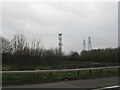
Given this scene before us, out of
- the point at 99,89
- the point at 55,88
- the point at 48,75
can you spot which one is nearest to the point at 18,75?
the point at 48,75

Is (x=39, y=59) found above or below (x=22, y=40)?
below

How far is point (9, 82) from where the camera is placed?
37.0ft

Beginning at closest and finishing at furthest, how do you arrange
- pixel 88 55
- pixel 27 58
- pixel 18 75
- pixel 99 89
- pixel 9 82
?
1. pixel 99 89
2. pixel 9 82
3. pixel 18 75
4. pixel 27 58
5. pixel 88 55

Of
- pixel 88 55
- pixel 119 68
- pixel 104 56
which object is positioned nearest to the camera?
pixel 119 68

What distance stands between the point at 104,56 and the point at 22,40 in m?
22.0

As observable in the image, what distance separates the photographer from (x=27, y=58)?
91.7 feet

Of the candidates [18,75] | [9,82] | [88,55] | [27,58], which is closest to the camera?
[9,82]

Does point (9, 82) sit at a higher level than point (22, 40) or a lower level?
lower

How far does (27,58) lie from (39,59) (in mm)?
4285

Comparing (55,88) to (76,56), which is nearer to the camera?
(55,88)

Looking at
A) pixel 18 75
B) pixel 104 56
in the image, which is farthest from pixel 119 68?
pixel 104 56

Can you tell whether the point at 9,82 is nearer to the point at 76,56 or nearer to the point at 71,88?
the point at 71,88

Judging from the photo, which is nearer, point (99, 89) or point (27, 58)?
point (99, 89)

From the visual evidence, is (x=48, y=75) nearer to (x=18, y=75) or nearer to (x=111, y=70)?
(x=18, y=75)
